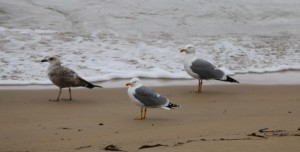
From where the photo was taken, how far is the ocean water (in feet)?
33.4

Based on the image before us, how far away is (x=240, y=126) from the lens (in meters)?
6.27

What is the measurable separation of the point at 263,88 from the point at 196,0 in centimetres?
745

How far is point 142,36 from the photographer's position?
41.4 feet

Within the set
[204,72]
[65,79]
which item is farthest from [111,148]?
[204,72]

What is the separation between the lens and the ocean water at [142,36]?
33.4ft

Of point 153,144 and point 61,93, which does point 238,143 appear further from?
point 61,93

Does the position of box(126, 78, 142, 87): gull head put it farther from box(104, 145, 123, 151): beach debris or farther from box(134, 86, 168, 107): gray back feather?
box(104, 145, 123, 151): beach debris

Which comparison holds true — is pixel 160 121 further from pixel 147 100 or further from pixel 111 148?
pixel 111 148

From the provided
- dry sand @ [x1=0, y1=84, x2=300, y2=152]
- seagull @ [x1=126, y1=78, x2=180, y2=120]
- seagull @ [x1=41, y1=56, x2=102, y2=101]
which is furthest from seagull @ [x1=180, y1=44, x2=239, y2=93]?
seagull @ [x1=126, y1=78, x2=180, y2=120]

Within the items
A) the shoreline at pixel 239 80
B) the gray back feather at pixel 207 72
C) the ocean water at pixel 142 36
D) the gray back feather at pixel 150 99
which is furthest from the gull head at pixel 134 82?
the ocean water at pixel 142 36

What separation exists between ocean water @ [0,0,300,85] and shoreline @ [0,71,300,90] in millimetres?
151

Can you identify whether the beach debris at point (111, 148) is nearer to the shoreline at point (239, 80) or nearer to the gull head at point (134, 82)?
the gull head at point (134, 82)

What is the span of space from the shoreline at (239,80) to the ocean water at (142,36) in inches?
6.0

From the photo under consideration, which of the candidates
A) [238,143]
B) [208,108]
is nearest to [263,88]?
[208,108]
